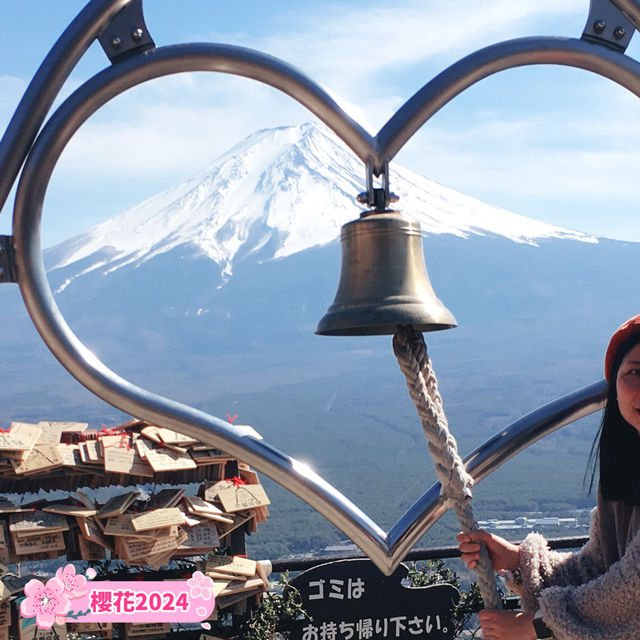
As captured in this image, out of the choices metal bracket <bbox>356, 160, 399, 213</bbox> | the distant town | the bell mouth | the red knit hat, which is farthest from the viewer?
the distant town

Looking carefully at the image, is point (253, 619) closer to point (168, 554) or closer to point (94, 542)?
point (168, 554)

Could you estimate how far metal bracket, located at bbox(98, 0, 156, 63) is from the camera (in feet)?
7.68

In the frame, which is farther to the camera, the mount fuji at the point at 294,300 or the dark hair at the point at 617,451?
the mount fuji at the point at 294,300

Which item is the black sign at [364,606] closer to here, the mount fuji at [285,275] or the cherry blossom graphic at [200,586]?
the cherry blossom graphic at [200,586]

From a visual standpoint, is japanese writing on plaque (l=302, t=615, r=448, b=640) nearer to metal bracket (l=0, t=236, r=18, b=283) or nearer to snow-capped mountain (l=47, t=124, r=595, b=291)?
metal bracket (l=0, t=236, r=18, b=283)

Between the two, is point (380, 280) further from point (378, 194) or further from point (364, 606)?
point (364, 606)

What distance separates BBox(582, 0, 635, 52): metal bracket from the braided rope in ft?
3.18

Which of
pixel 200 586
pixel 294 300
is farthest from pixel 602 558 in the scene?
pixel 294 300

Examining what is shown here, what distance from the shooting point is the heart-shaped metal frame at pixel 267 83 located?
2.32m

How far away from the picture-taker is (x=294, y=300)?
10200 cm

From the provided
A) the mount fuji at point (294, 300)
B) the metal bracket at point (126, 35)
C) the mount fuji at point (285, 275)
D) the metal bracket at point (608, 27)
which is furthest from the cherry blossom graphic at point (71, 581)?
the mount fuji at point (285, 275)

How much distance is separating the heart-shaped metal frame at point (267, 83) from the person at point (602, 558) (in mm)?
218

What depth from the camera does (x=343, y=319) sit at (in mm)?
2340

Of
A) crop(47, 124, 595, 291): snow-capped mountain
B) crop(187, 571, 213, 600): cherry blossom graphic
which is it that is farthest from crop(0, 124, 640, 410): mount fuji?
crop(187, 571, 213, 600): cherry blossom graphic
